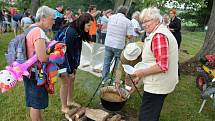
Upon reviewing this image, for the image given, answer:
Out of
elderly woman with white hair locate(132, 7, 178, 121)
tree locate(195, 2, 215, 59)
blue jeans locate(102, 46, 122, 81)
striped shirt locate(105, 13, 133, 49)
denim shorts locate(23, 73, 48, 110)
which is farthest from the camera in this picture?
tree locate(195, 2, 215, 59)

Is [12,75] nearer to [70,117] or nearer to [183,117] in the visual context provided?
[70,117]

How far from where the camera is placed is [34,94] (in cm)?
359

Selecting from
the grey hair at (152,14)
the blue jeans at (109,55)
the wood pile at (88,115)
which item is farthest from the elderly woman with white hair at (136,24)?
the grey hair at (152,14)

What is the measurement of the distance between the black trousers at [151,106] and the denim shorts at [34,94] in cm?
119

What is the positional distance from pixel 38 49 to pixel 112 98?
2.16m

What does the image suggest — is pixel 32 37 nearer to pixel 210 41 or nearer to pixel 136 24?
pixel 210 41

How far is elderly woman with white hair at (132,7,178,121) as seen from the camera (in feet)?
10.1

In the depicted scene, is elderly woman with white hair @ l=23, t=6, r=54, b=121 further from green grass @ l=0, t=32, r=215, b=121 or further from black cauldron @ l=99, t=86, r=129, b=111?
black cauldron @ l=99, t=86, r=129, b=111

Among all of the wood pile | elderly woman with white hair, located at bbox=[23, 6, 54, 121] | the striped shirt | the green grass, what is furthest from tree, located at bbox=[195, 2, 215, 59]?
elderly woman with white hair, located at bbox=[23, 6, 54, 121]

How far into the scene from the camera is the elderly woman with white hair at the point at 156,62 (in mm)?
3091

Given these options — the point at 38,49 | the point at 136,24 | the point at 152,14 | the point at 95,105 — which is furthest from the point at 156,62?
the point at 136,24

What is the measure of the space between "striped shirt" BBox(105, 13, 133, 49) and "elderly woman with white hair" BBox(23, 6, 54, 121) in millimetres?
2920

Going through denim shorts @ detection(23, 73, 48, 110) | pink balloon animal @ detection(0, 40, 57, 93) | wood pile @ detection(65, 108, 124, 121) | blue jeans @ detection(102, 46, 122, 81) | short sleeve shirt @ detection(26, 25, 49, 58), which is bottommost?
wood pile @ detection(65, 108, 124, 121)

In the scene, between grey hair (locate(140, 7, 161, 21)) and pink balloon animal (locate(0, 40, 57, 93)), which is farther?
pink balloon animal (locate(0, 40, 57, 93))
